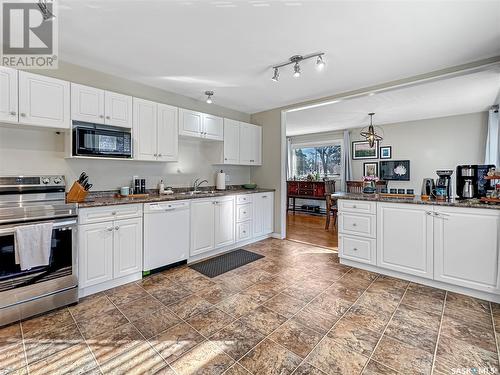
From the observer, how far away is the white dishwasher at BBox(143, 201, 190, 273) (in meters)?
2.83

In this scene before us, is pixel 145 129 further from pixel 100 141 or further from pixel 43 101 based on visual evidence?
pixel 43 101

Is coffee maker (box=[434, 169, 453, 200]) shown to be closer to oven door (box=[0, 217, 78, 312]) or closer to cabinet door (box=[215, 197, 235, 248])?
cabinet door (box=[215, 197, 235, 248])

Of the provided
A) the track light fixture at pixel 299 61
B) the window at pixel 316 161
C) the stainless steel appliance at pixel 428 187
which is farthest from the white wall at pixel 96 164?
the window at pixel 316 161

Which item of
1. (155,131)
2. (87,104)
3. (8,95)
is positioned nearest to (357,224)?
(155,131)

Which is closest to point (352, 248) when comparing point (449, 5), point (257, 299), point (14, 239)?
point (257, 299)

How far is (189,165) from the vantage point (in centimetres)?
403

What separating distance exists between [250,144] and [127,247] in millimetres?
2843

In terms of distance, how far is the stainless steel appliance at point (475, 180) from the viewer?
8.68 ft

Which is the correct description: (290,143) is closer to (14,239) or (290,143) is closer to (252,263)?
(252,263)

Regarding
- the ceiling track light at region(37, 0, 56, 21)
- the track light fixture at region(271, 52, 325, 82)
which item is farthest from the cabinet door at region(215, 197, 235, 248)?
the ceiling track light at region(37, 0, 56, 21)

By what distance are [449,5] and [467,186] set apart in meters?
1.87

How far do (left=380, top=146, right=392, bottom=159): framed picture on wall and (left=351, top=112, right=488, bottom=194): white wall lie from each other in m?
0.09

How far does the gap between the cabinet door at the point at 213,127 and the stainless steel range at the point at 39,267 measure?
215 cm

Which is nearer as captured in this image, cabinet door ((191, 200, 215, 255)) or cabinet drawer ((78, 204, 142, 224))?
cabinet drawer ((78, 204, 142, 224))
